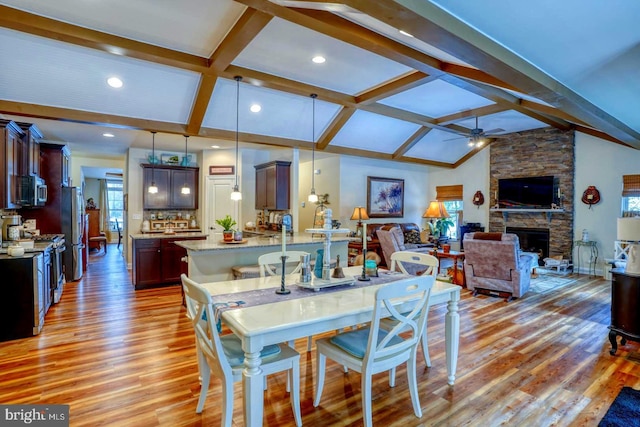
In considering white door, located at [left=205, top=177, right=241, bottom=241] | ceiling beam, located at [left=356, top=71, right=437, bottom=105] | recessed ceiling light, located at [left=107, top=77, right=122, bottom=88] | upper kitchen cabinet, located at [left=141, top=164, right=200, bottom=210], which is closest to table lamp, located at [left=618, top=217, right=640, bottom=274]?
ceiling beam, located at [left=356, top=71, right=437, bottom=105]

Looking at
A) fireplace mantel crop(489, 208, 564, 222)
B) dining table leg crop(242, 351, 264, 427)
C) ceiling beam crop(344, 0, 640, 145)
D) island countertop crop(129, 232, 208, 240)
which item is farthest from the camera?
fireplace mantel crop(489, 208, 564, 222)

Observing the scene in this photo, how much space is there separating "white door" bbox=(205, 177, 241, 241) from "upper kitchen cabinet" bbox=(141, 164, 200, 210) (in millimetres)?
440

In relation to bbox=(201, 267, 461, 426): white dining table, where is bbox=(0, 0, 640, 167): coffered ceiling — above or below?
above

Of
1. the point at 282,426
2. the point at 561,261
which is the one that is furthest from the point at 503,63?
the point at 561,261

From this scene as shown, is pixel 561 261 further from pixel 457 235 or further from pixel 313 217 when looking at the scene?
pixel 313 217

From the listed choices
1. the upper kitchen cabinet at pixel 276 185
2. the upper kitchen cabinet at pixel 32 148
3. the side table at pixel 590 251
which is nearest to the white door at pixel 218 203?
the upper kitchen cabinet at pixel 276 185

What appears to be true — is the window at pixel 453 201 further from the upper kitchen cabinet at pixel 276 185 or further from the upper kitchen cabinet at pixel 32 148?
the upper kitchen cabinet at pixel 32 148

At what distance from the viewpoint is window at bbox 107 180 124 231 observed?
12.7 m

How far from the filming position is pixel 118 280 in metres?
6.33

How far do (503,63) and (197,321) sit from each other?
308 cm

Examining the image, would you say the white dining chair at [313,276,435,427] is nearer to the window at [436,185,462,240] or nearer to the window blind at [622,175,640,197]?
the window blind at [622,175,640,197]

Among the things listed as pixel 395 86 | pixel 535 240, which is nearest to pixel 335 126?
pixel 395 86

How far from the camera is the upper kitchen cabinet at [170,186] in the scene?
7148 mm

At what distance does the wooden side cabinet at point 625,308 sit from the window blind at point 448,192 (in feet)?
20.5
